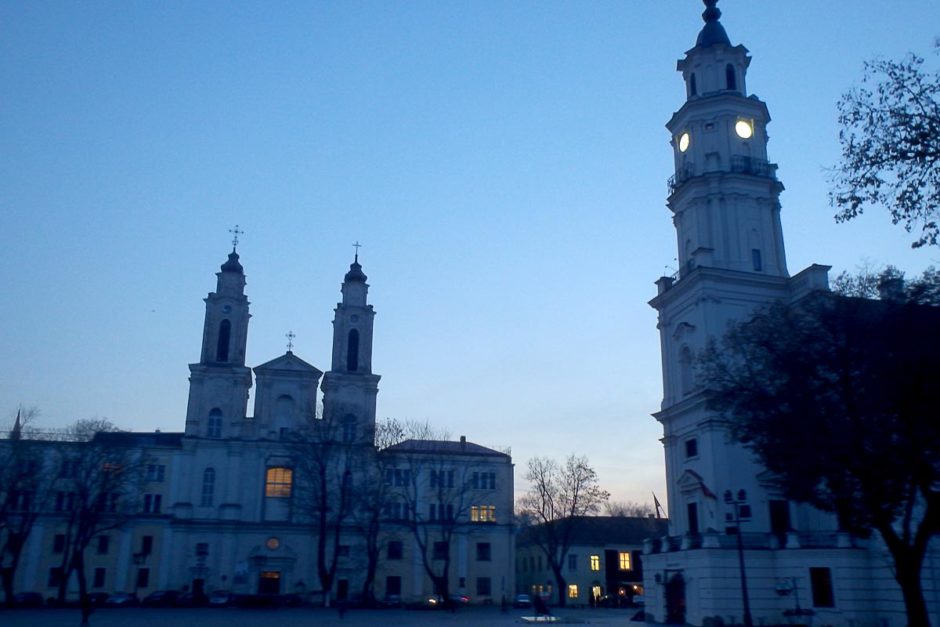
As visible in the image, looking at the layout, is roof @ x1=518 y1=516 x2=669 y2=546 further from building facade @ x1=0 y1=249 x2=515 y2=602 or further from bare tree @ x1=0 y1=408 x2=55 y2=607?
bare tree @ x1=0 y1=408 x2=55 y2=607

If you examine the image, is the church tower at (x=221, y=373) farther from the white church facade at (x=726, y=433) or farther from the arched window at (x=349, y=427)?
the white church facade at (x=726, y=433)

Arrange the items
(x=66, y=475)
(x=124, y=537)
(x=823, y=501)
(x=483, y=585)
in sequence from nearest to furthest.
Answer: (x=823, y=501), (x=66, y=475), (x=124, y=537), (x=483, y=585)

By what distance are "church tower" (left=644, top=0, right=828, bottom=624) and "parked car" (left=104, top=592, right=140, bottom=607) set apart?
3932cm

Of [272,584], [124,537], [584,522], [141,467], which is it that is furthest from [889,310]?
[584,522]

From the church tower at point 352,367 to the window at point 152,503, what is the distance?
50.5 ft

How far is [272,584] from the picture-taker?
223ft

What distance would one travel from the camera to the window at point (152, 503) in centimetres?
6869

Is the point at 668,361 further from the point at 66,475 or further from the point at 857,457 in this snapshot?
the point at 66,475

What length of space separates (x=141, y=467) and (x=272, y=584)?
53.3ft

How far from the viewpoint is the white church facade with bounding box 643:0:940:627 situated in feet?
123

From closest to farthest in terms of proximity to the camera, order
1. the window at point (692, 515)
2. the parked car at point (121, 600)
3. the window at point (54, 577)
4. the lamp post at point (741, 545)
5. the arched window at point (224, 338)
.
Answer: the lamp post at point (741, 545)
the window at point (692, 515)
the parked car at point (121, 600)
the window at point (54, 577)
the arched window at point (224, 338)

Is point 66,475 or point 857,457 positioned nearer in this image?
point 857,457

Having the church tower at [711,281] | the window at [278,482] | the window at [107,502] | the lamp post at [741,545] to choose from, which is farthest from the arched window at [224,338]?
the lamp post at [741,545]

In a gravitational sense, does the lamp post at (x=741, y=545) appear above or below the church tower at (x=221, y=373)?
below
